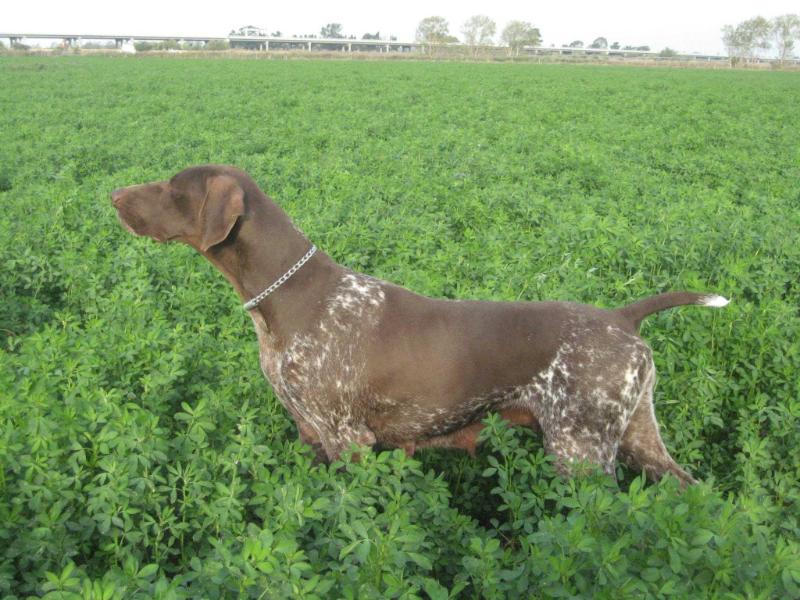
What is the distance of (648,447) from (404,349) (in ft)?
4.52

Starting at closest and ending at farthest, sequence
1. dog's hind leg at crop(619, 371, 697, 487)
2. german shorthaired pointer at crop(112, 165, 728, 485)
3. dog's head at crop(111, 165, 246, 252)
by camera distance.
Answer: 1. german shorthaired pointer at crop(112, 165, 728, 485)
2. dog's head at crop(111, 165, 246, 252)
3. dog's hind leg at crop(619, 371, 697, 487)

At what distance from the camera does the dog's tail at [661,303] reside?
3639mm

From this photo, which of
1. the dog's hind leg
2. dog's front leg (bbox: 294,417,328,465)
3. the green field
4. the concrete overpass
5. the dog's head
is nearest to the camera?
the green field

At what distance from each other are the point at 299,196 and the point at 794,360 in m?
6.05

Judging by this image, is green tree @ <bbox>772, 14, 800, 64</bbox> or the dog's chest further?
green tree @ <bbox>772, 14, 800, 64</bbox>

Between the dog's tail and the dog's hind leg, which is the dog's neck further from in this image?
the dog's hind leg

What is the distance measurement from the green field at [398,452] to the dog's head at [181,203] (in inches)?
27.2

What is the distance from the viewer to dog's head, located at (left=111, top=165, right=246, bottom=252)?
11.8 ft

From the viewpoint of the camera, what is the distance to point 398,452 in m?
2.94

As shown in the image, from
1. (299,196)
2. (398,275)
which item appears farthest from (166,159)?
(398,275)

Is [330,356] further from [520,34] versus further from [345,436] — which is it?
[520,34]

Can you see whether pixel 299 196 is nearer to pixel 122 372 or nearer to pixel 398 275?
pixel 398 275

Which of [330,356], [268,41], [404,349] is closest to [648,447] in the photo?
[404,349]

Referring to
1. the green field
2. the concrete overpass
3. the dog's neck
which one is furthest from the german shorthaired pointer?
the concrete overpass
